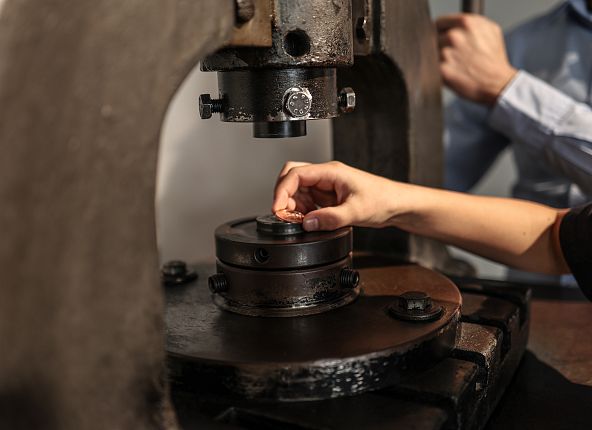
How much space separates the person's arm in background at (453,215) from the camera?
848 millimetres

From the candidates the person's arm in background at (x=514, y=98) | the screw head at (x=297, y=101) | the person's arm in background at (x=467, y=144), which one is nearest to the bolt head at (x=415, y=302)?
the screw head at (x=297, y=101)

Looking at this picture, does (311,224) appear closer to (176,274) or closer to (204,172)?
(176,274)

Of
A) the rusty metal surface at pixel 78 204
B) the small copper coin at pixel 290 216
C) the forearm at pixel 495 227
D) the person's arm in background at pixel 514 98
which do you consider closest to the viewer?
the rusty metal surface at pixel 78 204

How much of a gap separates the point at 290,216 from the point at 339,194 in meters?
0.07

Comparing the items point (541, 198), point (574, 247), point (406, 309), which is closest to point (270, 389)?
point (406, 309)

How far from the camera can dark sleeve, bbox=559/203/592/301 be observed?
825 millimetres

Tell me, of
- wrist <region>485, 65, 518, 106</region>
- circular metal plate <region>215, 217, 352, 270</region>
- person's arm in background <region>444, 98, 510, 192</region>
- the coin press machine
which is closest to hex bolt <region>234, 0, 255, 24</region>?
the coin press machine

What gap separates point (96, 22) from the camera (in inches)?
17.4

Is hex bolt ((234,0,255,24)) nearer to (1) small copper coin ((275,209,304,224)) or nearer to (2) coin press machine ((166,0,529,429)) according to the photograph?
(2) coin press machine ((166,0,529,429))

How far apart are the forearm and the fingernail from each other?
167mm

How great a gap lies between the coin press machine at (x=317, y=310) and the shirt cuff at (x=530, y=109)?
410 millimetres

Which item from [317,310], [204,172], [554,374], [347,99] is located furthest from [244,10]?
[204,172]

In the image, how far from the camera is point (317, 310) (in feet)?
2.32

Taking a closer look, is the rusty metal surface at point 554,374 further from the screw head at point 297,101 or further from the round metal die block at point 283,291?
the screw head at point 297,101
